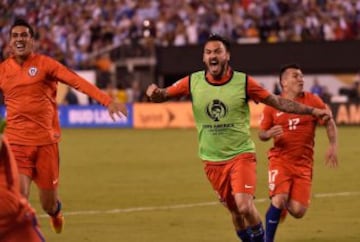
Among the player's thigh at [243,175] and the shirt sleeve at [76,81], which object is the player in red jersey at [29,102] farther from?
the player's thigh at [243,175]

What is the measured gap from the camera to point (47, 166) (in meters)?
11.5

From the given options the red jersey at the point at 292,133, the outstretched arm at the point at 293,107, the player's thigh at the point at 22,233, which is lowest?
the red jersey at the point at 292,133

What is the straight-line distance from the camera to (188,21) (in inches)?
1497

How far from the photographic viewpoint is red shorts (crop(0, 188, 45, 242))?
7000 mm

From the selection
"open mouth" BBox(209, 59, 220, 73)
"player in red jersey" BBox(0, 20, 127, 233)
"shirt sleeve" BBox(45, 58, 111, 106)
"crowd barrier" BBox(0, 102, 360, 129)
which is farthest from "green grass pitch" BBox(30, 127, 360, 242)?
"crowd barrier" BBox(0, 102, 360, 129)

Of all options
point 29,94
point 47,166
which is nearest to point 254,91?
point 29,94

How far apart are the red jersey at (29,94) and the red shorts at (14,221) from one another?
407cm

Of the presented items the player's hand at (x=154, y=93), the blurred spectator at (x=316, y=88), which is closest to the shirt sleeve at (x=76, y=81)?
the player's hand at (x=154, y=93)

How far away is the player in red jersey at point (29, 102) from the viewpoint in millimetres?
11102

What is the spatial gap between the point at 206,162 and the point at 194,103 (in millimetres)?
633

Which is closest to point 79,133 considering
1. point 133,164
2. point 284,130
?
point 133,164

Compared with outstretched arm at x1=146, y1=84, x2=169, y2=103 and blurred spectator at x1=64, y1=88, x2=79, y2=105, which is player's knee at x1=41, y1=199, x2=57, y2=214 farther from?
blurred spectator at x1=64, y1=88, x2=79, y2=105

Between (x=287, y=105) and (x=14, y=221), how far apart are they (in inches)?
158

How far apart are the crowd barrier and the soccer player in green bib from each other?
72.3 ft
